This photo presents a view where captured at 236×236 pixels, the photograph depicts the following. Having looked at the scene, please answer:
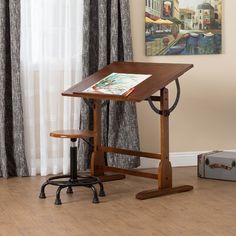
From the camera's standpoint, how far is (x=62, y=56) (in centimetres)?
638

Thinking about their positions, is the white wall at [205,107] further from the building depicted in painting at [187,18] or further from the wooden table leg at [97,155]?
the wooden table leg at [97,155]

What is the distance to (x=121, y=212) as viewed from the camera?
4.87 metres

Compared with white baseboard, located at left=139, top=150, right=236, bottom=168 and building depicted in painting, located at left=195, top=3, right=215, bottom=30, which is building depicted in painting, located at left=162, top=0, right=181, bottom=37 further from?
white baseboard, located at left=139, top=150, right=236, bottom=168

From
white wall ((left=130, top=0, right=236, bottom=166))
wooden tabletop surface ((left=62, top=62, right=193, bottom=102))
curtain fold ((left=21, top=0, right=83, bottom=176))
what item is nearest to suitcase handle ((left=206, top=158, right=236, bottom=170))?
white wall ((left=130, top=0, right=236, bottom=166))

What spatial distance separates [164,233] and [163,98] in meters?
1.52

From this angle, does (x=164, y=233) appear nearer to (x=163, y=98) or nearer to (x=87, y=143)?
(x=163, y=98)

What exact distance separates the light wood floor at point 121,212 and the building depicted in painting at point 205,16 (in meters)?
1.66

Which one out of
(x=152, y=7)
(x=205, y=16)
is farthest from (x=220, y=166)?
(x=152, y=7)

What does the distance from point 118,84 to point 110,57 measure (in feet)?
3.18

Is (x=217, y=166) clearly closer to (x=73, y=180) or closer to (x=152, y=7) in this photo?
(x=73, y=180)

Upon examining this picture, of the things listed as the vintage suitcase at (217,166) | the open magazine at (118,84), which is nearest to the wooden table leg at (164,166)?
the open magazine at (118,84)

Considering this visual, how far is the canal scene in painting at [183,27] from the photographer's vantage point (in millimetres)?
6598

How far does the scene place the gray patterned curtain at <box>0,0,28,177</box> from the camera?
6.10 m

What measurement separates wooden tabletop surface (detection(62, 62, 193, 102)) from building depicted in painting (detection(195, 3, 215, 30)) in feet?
3.60
